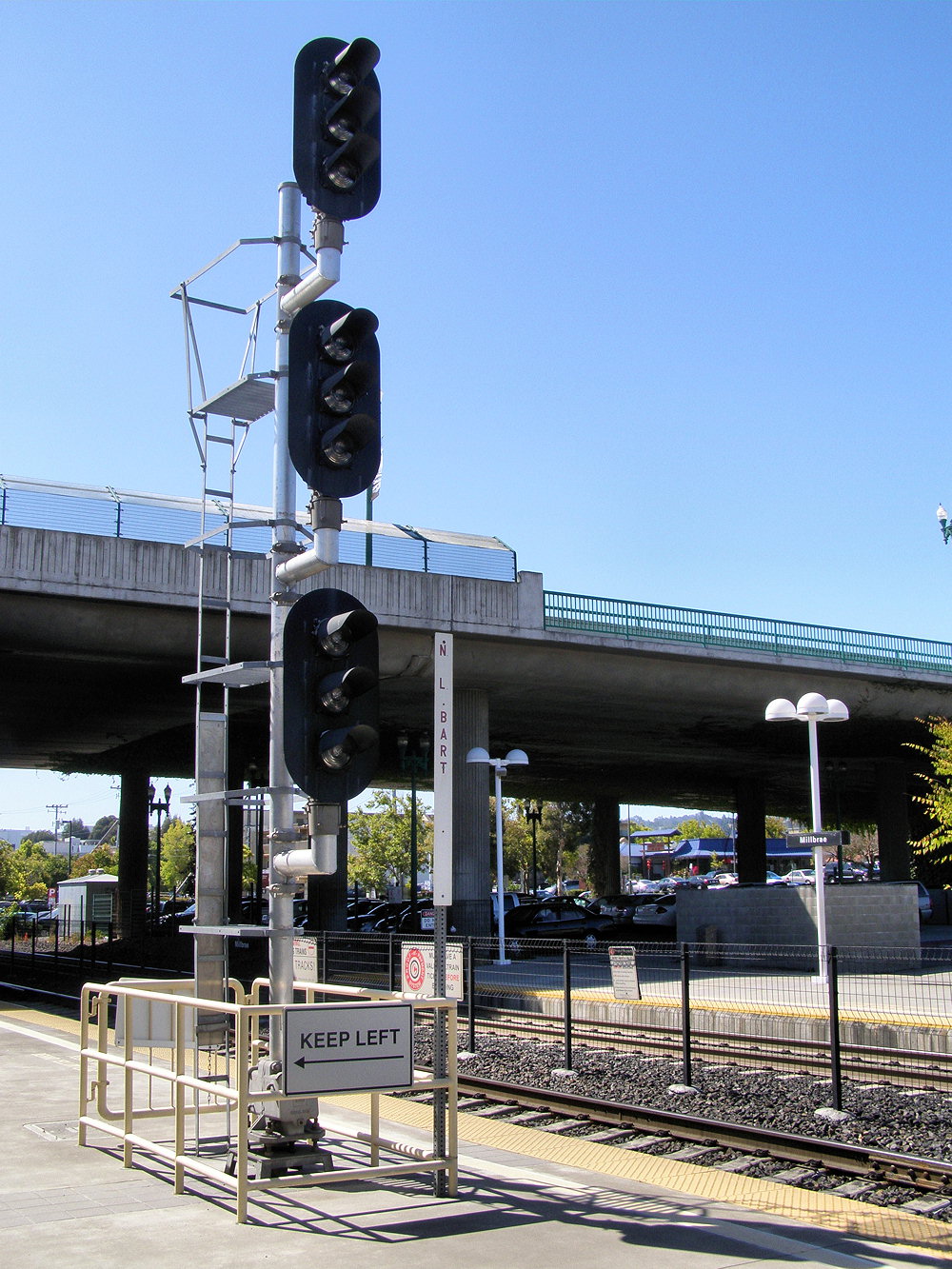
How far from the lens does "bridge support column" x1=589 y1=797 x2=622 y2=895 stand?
67625 mm

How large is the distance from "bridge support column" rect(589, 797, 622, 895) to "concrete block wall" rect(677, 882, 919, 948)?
127 feet

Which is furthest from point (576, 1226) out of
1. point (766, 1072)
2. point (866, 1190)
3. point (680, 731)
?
point (680, 731)

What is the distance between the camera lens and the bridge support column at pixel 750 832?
5628 cm

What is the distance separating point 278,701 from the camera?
320 inches

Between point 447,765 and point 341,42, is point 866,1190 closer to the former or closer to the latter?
point 447,765

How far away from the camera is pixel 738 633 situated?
35.0m

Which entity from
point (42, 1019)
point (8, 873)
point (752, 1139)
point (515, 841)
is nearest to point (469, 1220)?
point (752, 1139)

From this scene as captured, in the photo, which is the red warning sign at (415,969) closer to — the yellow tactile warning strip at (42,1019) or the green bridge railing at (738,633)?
the yellow tactile warning strip at (42,1019)

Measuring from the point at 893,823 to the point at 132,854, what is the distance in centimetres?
3012

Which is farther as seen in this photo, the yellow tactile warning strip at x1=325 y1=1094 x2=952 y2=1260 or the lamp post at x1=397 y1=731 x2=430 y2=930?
the lamp post at x1=397 y1=731 x2=430 y2=930

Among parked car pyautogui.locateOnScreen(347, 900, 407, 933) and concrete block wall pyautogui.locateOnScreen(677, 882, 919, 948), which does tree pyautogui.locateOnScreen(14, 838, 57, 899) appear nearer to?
parked car pyautogui.locateOnScreen(347, 900, 407, 933)

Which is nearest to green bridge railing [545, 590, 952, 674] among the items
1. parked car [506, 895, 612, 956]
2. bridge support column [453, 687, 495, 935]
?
bridge support column [453, 687, 495, 935]

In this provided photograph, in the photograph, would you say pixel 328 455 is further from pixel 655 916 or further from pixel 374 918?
pixel 374 918

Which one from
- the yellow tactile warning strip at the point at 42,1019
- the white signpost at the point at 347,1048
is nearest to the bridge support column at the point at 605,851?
the yellow tactile warning strip at the point at 42,1019
